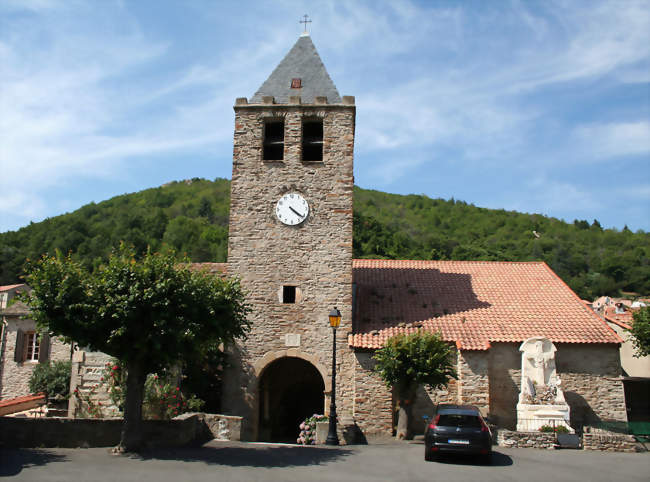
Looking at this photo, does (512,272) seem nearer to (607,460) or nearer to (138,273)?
(607,460)

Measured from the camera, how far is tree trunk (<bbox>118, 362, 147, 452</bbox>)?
11703 millimetres

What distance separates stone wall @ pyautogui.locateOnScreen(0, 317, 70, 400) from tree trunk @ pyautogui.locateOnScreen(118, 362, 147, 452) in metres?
14.8

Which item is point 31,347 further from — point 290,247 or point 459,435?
point 459,435

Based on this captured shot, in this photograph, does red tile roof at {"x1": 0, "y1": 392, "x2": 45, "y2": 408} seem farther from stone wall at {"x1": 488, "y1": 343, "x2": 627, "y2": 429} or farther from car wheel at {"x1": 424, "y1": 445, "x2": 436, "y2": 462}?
stone wall at {"x1": 488, "y1": 343, "x2": 627, "y2": 429}

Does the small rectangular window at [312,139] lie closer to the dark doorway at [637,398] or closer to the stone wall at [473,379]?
the stone wall at [473,379]

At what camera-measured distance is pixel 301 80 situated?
1992cm

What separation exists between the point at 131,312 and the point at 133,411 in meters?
2.30

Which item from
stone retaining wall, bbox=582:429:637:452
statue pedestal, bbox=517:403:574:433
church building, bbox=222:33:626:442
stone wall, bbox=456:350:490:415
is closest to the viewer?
stone retaining wall, bbox=582:429:637:452

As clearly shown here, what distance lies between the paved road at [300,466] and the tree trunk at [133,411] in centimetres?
46

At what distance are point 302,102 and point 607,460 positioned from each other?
1390 centimetres

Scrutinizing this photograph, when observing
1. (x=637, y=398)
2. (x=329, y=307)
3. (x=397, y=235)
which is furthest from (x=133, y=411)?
(x=397, y=235)

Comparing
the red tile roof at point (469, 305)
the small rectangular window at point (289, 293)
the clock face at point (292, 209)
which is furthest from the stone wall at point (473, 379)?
the clock face at point (292, 209)

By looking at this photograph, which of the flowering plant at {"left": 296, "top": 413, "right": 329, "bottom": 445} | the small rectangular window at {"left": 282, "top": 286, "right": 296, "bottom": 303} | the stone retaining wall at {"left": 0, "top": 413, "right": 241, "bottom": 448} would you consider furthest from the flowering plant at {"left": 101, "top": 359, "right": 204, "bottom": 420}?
the small rectangular window at {"left": 282, "top": 286, "right": 296, "bottom": 303}

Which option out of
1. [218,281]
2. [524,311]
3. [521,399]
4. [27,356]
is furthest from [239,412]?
[27,356]
